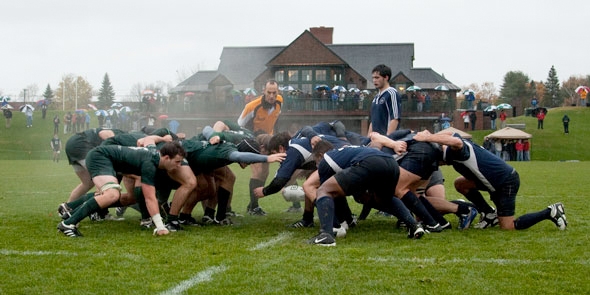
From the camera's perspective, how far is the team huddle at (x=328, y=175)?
7734 mm

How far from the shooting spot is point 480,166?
8.41 metres

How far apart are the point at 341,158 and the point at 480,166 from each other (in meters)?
1.92

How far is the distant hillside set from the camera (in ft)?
142

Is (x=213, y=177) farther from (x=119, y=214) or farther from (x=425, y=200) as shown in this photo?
(x=425, y=200)

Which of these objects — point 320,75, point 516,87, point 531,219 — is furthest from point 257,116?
point 516,87

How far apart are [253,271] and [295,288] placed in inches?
28.2

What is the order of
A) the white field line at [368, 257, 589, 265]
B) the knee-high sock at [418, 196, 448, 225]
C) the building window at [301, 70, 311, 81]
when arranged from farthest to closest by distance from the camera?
the building window at [301, 70, 311, 81] < the knee-high sock at [418, 196, 448, 225] < the white field line at [368, 257, 589, 265]

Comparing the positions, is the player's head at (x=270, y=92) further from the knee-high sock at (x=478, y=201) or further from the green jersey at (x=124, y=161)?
the knee-high sock at (x=478, y=201)

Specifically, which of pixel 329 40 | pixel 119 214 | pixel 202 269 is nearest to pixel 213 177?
pixel 119 214

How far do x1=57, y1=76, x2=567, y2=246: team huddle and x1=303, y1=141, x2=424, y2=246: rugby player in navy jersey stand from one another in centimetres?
1

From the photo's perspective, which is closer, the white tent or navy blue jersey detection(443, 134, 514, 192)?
navy blue jersey detection(443, 134, 514, 192)

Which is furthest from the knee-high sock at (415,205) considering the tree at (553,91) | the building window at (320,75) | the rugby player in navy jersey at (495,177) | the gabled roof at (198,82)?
the tree at (553,91)

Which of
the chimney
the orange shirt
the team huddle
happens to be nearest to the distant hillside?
the chimney

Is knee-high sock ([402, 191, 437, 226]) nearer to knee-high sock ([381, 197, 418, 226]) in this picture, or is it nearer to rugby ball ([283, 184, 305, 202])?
knee-high sock ([381, 197, 418, 226])
